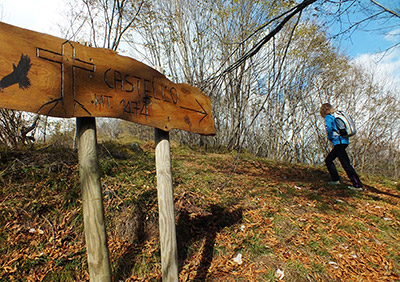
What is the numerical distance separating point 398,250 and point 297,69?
10.4m

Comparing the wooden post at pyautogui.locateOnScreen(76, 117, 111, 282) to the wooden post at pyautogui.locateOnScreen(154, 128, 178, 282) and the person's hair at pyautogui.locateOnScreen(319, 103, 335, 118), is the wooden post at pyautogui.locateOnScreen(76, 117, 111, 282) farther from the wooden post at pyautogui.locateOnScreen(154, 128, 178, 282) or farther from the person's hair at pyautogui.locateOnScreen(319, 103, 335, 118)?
the person's hair at pyautogui.locateOnScreen(319, 103, 335, 118)

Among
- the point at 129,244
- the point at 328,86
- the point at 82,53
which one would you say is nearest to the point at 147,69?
the point at 82,53

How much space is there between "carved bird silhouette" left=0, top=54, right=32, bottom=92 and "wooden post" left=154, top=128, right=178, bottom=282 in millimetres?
890

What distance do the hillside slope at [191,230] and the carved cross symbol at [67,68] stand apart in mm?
1796

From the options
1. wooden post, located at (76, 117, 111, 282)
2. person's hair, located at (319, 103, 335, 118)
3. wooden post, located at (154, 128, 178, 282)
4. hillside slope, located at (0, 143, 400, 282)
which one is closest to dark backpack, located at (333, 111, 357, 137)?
person's hair, located at (319, 103, 335, 118)

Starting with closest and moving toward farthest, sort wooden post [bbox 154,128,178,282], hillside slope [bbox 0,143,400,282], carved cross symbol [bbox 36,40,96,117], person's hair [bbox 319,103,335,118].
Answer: carved cross symbol [bbox 36,40,96,117] → wooden post [bbox 154,128,178,282] → hillside slope [bbox 0,143,400,282] → person's hair [bbox 319,103,335,118]

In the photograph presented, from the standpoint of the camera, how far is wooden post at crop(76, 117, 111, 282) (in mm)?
1219

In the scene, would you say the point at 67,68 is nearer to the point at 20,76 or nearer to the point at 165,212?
the point at 20,76

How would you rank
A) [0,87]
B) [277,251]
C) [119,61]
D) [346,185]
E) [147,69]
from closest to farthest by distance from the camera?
[0,87], [119,61], [147,69], [277,251], [346,185]

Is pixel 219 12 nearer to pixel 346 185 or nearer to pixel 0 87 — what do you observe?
pixel 346 185

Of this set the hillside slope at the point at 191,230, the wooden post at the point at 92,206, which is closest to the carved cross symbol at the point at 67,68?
the wooden post at the point at 92,206

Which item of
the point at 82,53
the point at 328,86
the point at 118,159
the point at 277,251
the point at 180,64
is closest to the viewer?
the point at 82,53

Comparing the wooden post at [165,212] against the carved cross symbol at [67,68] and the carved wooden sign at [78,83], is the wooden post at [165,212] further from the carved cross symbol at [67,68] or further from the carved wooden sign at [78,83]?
the carved cross symbol at [67,68]

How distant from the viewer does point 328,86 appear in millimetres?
11711
